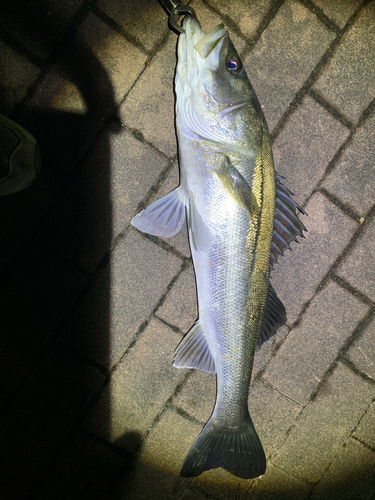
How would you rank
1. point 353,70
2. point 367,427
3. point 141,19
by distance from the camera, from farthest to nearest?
point 367,427, point 353,70, point 141,19

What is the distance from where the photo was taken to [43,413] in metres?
2.55

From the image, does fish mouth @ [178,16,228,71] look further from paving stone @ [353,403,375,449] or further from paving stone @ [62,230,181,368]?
paving stone @ [353,403,375,449]

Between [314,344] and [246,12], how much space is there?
2.99 meters

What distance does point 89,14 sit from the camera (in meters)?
2.39

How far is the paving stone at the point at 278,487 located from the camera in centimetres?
277

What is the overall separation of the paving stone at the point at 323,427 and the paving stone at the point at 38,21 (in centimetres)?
379

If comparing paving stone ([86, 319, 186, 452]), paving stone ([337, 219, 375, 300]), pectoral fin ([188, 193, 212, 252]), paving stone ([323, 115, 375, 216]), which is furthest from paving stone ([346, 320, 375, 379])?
pectoral fin ([188, 193, 212, 252])

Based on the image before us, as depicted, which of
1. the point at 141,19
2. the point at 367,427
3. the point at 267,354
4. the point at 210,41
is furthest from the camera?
the point at 367,427

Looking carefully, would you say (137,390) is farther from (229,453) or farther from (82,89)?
(82,89)

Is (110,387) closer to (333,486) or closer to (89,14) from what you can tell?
(333,486)

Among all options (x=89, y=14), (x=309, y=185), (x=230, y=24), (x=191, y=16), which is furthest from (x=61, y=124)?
(x=309, y=185)

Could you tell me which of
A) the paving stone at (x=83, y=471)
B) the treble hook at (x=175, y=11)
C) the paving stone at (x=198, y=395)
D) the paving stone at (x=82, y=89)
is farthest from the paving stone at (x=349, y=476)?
the treble hook at (x=175, y=11)

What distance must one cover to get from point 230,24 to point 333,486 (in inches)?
169

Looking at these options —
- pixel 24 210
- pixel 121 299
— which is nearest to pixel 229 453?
pixel 121 299
